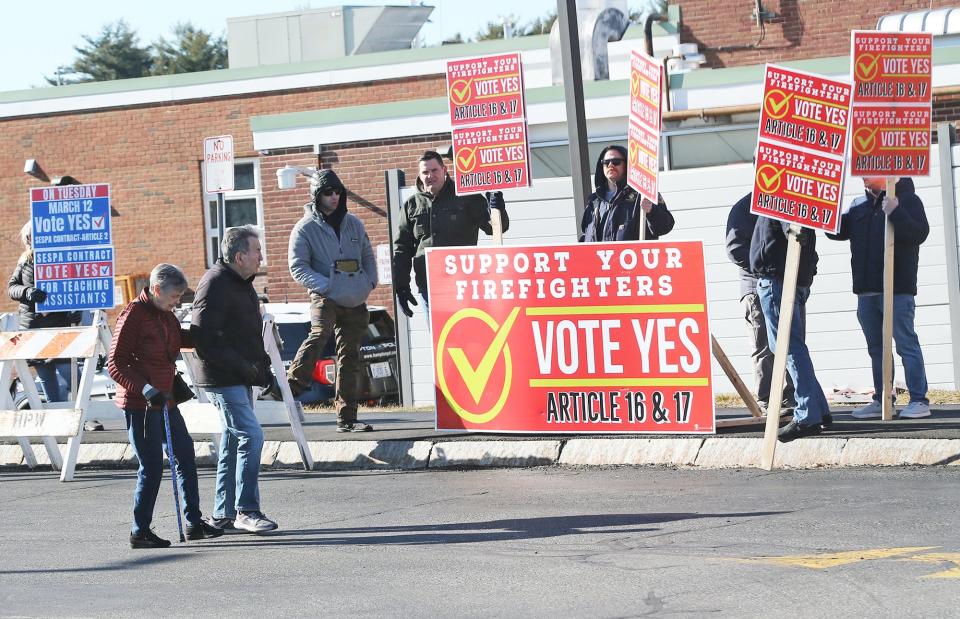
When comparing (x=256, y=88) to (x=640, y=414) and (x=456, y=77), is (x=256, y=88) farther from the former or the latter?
(x=640, y=414)

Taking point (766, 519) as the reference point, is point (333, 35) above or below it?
above

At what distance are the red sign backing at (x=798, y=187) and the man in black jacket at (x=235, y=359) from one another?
345 cm

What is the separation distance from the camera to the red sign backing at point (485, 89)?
11.5 metres

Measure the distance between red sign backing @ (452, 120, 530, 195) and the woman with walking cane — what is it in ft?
12.8

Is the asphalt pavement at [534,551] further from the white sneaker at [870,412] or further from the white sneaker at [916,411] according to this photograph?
the white sneaker at [870,412]

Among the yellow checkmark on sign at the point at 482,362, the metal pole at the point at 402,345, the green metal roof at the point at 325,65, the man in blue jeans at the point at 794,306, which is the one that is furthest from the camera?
the green metal roof at the point at 325,65

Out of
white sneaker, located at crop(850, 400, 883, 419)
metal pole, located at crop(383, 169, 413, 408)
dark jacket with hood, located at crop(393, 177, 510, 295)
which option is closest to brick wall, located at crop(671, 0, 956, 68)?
metal pole, located at crop(383, 169, 413, 408)

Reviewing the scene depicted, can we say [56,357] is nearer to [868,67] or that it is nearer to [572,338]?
[572,338]

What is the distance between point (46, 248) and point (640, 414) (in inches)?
251

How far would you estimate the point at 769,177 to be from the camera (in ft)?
31.5

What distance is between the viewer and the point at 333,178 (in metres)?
11.5

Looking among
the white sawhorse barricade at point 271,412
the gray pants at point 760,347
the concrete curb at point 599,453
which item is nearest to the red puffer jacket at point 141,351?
the white sawhorse barricade at point 271,412

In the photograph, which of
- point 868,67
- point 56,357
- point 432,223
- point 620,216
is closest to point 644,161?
point 620,216

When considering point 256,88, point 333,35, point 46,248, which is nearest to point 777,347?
point 46,248
